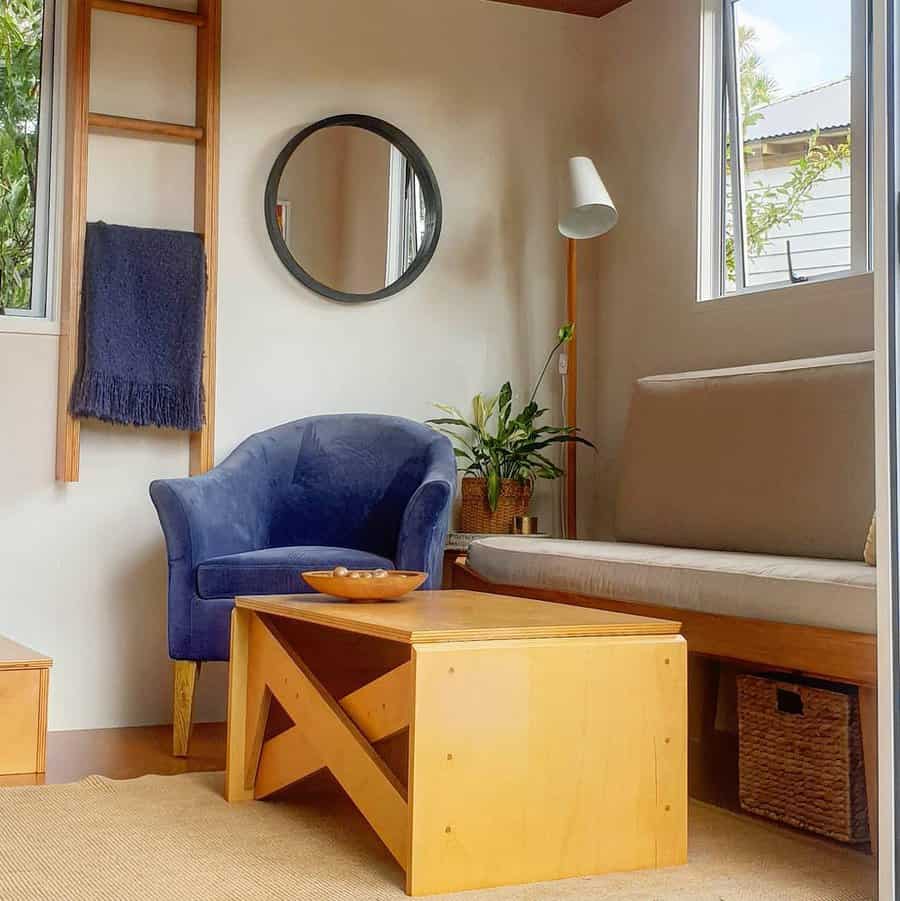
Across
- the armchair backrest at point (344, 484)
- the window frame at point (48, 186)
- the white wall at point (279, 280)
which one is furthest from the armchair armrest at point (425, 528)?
the window frame at point (48, 186)

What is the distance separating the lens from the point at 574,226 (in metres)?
3.99

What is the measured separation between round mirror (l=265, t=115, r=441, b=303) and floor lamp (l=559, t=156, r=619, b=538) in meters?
0.47

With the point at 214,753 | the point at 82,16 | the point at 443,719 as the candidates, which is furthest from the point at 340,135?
the point at 443,719

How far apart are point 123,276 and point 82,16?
0.78 metres

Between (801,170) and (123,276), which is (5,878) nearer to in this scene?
(123,276)

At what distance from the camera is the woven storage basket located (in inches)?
92.5

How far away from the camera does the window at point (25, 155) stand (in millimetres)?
3721

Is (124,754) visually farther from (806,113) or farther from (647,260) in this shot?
(806,113)

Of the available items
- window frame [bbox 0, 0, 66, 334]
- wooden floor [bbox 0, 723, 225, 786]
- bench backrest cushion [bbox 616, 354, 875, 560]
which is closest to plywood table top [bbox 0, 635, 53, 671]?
wooden floor [bbox 0, 723, 225, 786]

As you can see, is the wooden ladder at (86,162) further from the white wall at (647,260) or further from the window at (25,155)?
the white wall at (647,260)

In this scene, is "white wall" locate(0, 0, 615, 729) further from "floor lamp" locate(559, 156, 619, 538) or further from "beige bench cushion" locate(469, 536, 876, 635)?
"beige bench cushion" locate(469, 536, 876, 635)

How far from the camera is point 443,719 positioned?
1.95 metres

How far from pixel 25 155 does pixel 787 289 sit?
2323 millimetres

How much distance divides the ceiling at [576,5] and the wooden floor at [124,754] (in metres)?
2.72
